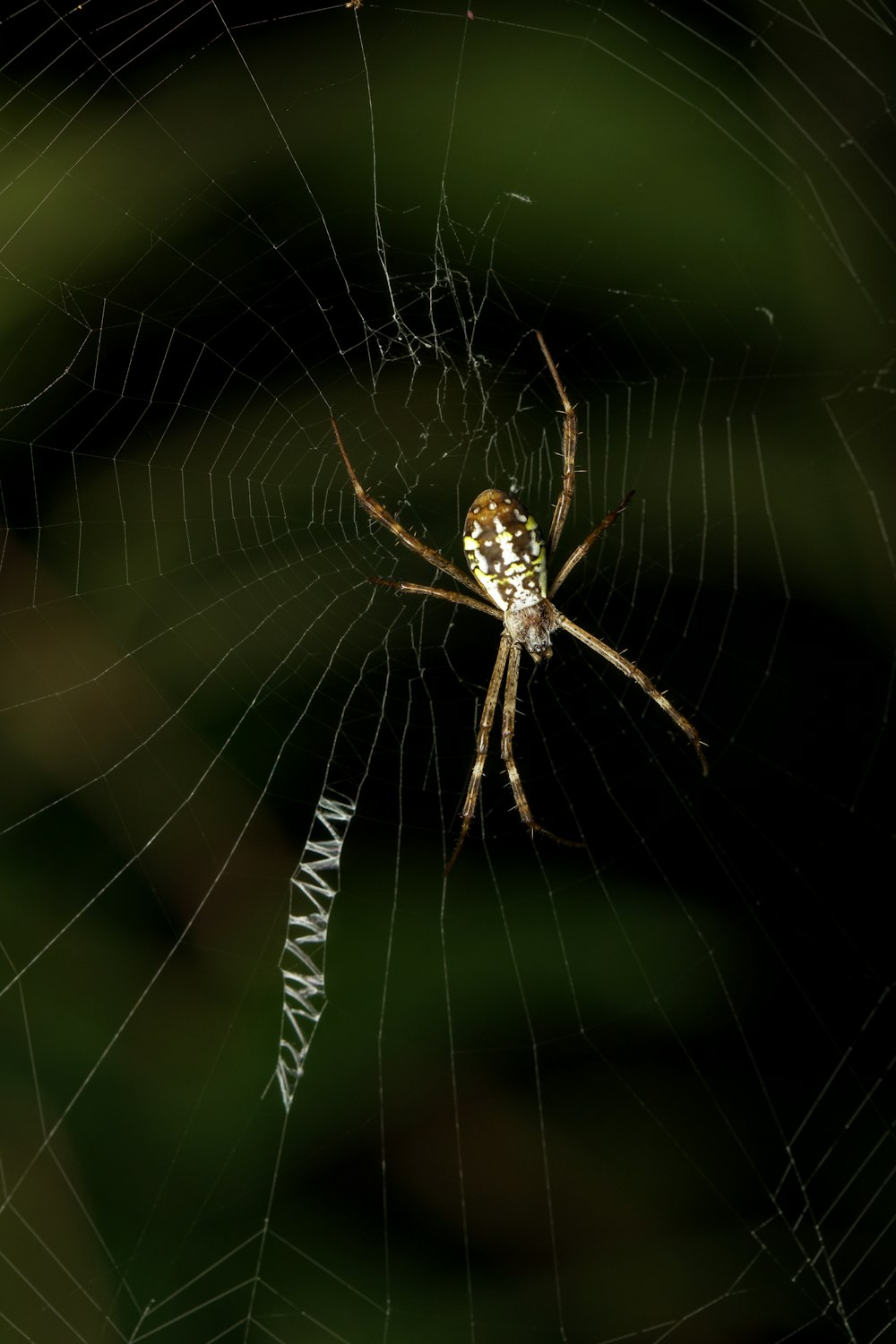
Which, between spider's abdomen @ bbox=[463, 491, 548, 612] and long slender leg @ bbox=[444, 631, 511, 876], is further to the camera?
long slender leg @ bbox=[444, 631, 511, 876]

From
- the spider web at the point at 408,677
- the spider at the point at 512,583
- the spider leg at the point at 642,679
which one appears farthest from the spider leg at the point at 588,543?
the spider web at the point at 408,677

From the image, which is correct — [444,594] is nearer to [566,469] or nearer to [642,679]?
[566,469]

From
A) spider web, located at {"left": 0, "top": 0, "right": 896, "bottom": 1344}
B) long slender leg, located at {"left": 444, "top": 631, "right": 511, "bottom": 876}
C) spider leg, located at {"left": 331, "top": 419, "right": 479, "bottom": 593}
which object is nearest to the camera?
spider web, located at {"left": 0, "top": 0, "right": 896, "bottom": 1344}

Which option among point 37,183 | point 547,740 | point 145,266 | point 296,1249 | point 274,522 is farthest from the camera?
point 547,740

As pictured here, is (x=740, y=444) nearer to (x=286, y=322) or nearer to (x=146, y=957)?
(x=286, y=322)

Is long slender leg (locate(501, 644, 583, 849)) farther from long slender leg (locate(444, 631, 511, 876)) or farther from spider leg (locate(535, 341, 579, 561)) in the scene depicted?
spider leg (locate(535, 341, 579, 561))

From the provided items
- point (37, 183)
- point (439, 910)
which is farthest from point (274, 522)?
point (439, 910)

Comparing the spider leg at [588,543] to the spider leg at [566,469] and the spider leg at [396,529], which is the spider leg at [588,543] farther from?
the spider leg at [396,529]

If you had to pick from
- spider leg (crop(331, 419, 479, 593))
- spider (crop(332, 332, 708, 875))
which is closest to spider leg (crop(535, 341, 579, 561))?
spider (crop(332, 332, 708, 875))
